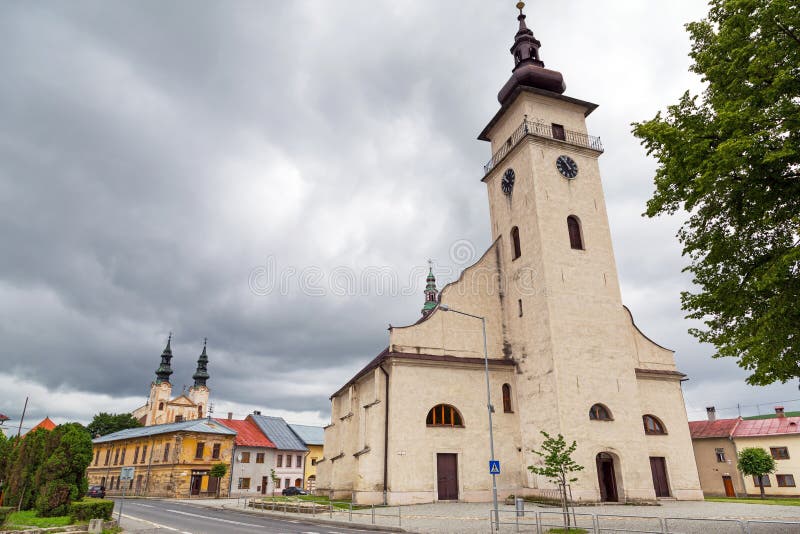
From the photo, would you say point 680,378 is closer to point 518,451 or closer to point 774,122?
point 518,451

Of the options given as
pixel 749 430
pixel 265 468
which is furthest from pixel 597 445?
pixel 265 468

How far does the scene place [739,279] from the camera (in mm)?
13414

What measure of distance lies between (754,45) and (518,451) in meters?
22.8

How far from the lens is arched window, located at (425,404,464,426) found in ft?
92.4

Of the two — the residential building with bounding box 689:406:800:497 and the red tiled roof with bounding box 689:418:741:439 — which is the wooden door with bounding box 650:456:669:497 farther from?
the residential building with bounding box 689:406:800:497

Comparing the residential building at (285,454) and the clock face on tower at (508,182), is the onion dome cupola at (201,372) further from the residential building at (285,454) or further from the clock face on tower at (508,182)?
the clock face on tower at (508,182)

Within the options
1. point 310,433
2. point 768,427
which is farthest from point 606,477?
point 310,433

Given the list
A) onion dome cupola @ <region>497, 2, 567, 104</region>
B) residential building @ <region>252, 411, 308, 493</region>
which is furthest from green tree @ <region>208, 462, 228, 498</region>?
onion dome cupola @ <region>497, 2, 567, 104</region>

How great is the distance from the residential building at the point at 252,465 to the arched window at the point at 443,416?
30.7 metres

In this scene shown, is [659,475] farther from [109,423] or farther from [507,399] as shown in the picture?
[109,423]

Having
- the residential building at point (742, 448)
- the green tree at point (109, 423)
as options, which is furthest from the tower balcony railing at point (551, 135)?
the green tree at point (109, 423)

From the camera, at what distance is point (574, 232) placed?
30562 mm

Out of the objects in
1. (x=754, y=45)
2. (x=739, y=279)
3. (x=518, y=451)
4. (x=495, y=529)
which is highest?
(x=754, y=45)

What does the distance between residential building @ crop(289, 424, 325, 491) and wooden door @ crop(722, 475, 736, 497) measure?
4214 cm
